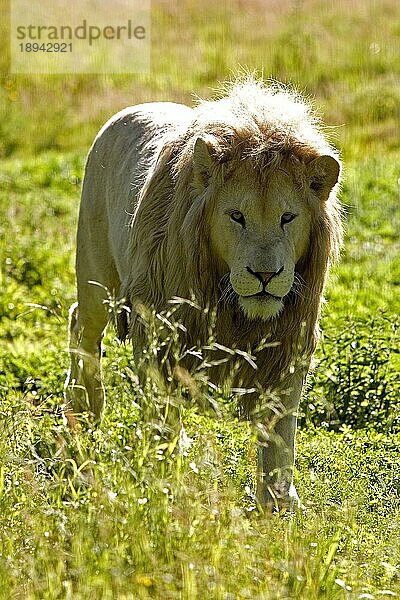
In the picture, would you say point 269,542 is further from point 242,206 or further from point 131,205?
point 131,205

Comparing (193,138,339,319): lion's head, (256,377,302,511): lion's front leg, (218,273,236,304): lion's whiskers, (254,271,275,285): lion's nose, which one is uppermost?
(193,138,339,319): lion's head

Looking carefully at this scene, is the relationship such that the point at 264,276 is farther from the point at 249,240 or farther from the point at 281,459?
the point at 281,459

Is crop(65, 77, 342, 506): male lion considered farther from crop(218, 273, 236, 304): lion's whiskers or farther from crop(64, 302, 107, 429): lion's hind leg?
crop(64, 302, 107, 429): lion's hind leg

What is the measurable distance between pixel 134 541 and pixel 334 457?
2065 mm

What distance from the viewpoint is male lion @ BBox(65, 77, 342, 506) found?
465 centimetres

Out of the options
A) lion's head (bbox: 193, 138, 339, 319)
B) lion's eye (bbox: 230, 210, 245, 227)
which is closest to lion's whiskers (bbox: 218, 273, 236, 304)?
lion's head (bbox: 193, 138, 339, 319)

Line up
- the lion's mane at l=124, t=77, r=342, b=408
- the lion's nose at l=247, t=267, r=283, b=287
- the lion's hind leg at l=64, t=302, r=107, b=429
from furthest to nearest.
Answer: the lion's hind leg at l=64, t=302, r=107, b=429, the lion's mane at l=124, t=77, r=342, b=408, the lion's nose at l=247, t=267, r=283, b=287

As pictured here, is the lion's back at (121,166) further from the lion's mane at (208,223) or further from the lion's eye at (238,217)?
the lion's eye at (238,217)

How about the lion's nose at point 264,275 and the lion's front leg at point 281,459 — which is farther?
the lion's front leg at point 281,459

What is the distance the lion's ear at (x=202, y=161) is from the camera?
4.71 m

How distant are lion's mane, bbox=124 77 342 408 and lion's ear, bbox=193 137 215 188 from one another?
26mm

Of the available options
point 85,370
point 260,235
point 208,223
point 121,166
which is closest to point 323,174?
point 260,235

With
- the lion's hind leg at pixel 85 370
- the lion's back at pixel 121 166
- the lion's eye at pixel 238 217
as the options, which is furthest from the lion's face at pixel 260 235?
the lion's hind leg at pixel 85 370

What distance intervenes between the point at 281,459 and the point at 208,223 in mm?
1070
